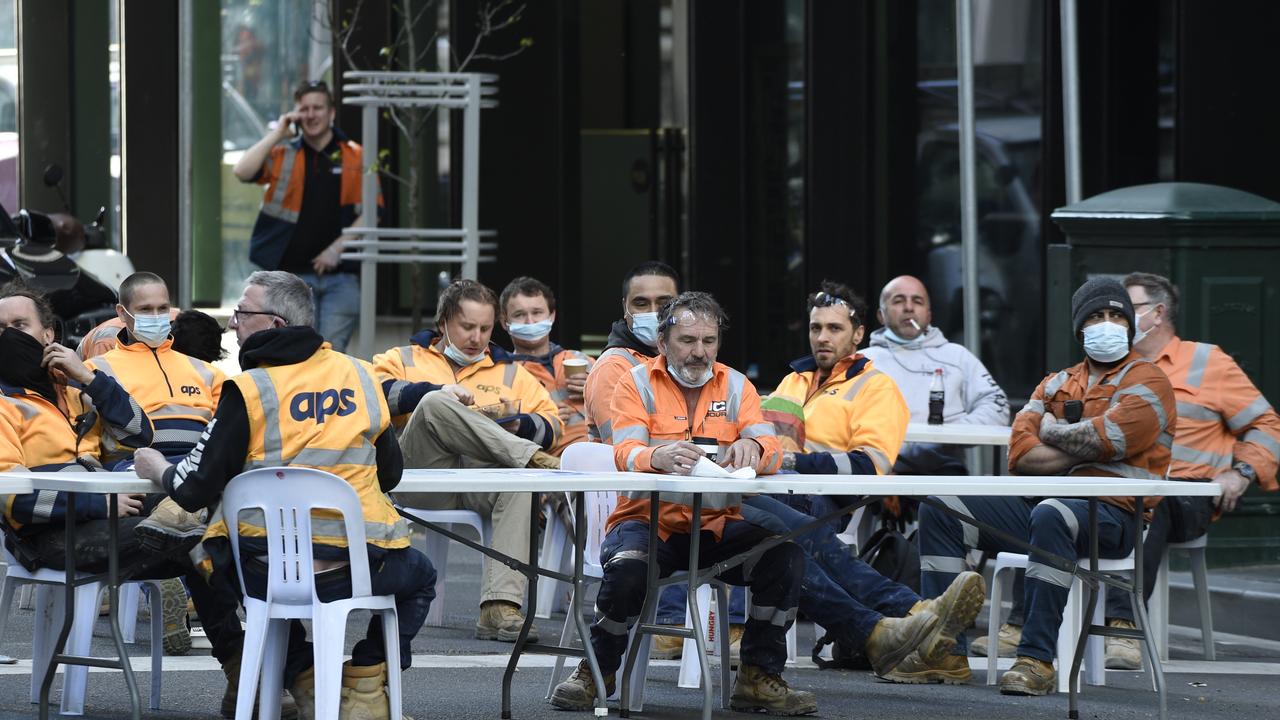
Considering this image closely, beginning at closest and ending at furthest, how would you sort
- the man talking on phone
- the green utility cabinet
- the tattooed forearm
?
the tattooed forearm < the green utility cabinet < the man talking on phone

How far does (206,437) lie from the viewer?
6531 millimetres

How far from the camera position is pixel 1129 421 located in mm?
8062

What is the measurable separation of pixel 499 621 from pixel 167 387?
1711 millimetres

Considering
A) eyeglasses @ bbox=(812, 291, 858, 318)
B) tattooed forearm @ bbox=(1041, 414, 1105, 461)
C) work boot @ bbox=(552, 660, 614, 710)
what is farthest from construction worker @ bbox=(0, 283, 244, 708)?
tattooed forearm @ bbox=(1041, 414, 1105, 461)

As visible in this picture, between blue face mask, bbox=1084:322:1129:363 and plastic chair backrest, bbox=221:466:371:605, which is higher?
blue face mask, bbox=1084:322:1129:363

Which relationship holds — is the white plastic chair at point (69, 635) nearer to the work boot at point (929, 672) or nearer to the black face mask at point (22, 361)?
the black face mask at point (22, 361)

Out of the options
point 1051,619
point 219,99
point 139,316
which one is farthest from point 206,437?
point 219,99

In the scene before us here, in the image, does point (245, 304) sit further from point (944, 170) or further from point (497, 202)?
point (497, 202)

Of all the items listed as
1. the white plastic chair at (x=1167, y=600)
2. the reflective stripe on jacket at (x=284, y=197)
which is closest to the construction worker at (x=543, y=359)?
the white plastic chair at (x=1167, y=600)

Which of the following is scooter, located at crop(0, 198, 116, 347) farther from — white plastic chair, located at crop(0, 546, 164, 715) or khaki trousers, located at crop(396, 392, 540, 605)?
white plastic chair, located at crop(0, 546, 164, 715)

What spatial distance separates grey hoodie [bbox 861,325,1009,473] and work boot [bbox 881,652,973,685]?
215 centimetres

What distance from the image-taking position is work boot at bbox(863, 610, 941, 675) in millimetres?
7996

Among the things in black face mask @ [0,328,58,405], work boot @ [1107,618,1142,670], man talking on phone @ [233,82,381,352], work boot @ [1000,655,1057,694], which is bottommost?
Result: work boot @ [1107,618,1142,670]

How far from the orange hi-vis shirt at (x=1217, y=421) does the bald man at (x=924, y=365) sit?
1.34 m
